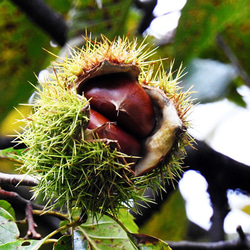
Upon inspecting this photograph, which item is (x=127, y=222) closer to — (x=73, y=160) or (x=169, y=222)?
(x=73, y=160)

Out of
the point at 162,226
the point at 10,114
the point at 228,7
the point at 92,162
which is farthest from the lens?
the point at 162,226

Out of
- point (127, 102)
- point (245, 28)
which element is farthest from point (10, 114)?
point (245, 28)

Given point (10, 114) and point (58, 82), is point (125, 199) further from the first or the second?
point (10, 114)

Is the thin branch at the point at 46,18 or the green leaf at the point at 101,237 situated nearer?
the green leaf at the point at 101,237

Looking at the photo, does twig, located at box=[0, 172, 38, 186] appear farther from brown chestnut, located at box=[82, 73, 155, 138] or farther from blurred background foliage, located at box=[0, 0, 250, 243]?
blurred background foliage, located at box=[0, 0, 250, 243]

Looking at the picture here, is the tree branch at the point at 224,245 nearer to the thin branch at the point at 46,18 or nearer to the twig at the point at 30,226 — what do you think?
the twig at the point at 30,226

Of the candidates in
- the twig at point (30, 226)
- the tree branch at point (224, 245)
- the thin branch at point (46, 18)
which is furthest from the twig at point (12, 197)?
the thin branch at point (46, 18)

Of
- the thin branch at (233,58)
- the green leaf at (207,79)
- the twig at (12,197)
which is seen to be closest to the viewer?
the twig at (12,197)
